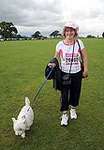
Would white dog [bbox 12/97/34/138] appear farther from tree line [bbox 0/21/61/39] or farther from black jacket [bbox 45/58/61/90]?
tree line [bbox 0/21/61/39]

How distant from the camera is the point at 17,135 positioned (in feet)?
20.7

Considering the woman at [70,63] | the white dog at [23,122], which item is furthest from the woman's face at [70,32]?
the white dog at [23,122]

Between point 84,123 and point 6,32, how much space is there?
377 feet

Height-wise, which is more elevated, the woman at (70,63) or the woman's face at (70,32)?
the woman's face at (70,32)

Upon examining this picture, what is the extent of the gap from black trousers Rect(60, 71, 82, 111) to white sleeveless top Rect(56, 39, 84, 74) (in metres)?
0.12

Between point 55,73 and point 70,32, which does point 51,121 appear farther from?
point 70,32

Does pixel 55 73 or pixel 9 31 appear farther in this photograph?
pixel 9 31

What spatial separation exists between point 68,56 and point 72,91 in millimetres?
807

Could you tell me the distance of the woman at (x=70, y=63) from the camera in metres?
Answer: 6.46

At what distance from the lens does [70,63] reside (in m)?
6.57

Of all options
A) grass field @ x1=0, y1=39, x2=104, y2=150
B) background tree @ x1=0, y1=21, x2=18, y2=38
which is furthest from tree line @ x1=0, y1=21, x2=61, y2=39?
grass field @ x1=0, y1=39, x2=104, y2=150

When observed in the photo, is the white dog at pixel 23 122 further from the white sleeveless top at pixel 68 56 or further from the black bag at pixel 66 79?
the white sleeveless top at pixel 68 56

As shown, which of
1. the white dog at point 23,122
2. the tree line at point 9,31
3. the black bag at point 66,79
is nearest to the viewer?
the white dog at point 23,122

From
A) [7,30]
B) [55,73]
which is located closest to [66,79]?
[55,73]
